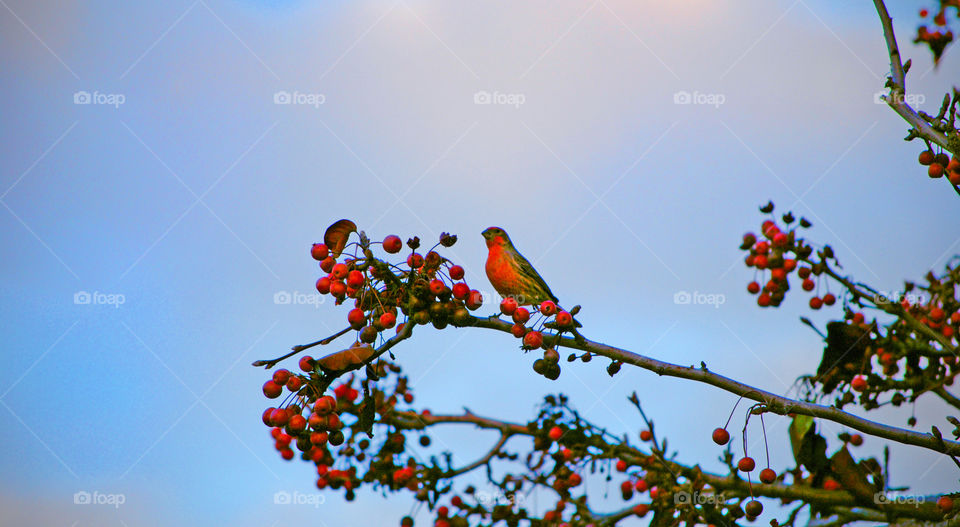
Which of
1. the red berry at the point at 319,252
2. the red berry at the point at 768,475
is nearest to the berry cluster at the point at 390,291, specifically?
the red berry at the point at 319,252

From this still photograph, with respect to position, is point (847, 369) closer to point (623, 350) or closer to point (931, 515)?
point (931, 515)

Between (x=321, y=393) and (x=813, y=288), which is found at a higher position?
(x=813, y=288)

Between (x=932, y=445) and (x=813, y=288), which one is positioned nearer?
(x=932, y=445)

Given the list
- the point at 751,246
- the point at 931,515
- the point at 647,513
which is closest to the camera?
the point at 931,515

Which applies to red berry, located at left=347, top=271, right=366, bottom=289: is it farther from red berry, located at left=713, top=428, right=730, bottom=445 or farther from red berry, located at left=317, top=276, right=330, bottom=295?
red berry, located at left=713, top=428, right=730, bottom=445

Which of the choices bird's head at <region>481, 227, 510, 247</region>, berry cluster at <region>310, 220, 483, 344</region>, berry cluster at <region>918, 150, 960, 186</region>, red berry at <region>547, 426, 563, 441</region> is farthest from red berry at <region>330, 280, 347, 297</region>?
berry cluster at <region>918, 150, 960, 186</region>

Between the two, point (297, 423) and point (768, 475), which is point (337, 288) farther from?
point (768, 475)

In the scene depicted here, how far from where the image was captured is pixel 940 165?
11.8ft

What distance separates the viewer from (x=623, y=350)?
262 cm

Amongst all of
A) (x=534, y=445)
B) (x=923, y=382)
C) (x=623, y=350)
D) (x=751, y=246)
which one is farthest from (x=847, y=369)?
(x=623, y=350)

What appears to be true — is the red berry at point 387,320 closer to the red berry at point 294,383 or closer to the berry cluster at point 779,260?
the red berry at point 294,383

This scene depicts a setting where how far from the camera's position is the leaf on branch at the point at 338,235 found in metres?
2.78

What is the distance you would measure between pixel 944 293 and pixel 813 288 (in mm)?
882

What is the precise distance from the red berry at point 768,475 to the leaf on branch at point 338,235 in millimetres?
2161
